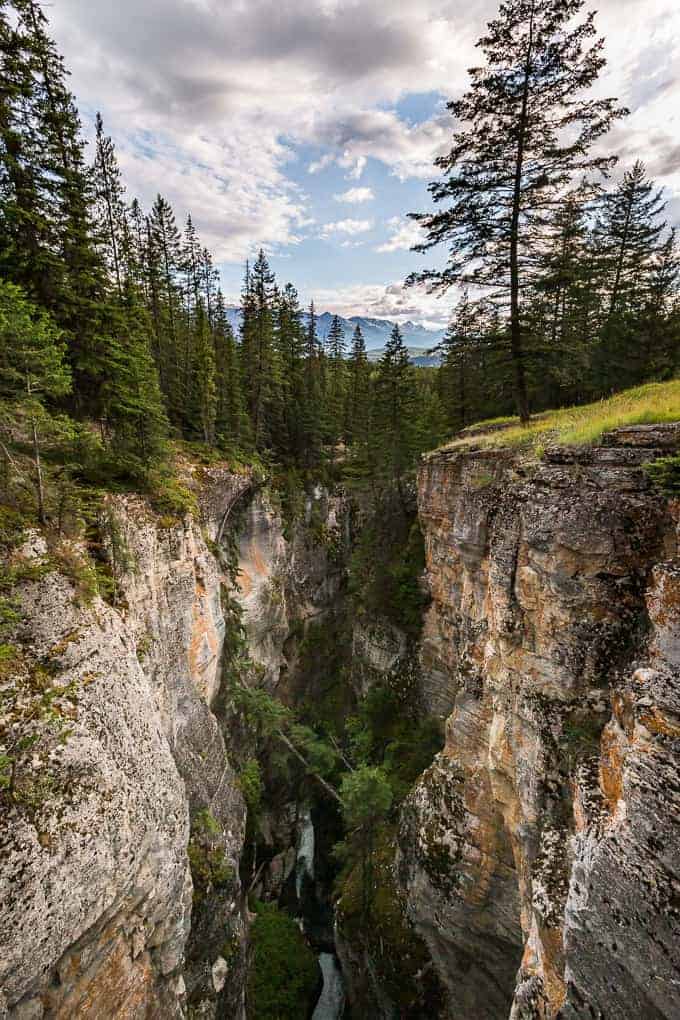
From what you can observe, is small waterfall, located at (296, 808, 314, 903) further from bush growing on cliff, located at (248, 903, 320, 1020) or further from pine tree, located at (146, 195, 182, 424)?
pine tree, located at (146, 195, 182, 424)

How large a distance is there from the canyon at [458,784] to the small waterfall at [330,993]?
13.9 feet

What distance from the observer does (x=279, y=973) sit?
16.2 metres

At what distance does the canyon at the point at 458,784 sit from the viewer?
543 cm

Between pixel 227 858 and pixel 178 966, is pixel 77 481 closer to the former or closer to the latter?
pixel 178 966

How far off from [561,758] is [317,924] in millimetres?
22285

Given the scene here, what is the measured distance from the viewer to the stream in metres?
18.4

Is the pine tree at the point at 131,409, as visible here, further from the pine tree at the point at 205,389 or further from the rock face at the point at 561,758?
the rock face at the point at 561,758

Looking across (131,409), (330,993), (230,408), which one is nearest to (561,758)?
(131,409)

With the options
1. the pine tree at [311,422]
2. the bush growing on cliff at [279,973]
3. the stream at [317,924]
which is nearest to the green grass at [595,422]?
the pine tree at [311,422]

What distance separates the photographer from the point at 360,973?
14.9m

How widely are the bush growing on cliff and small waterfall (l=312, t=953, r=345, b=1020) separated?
2.98 m

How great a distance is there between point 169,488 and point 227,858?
42.0 feet

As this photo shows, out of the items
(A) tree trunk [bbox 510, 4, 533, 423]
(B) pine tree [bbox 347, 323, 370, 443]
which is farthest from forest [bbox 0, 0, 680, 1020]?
(B) pine tree [bbox 347, 323, 370, 443]

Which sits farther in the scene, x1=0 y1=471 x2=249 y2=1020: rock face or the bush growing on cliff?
the bush growing on cliff
